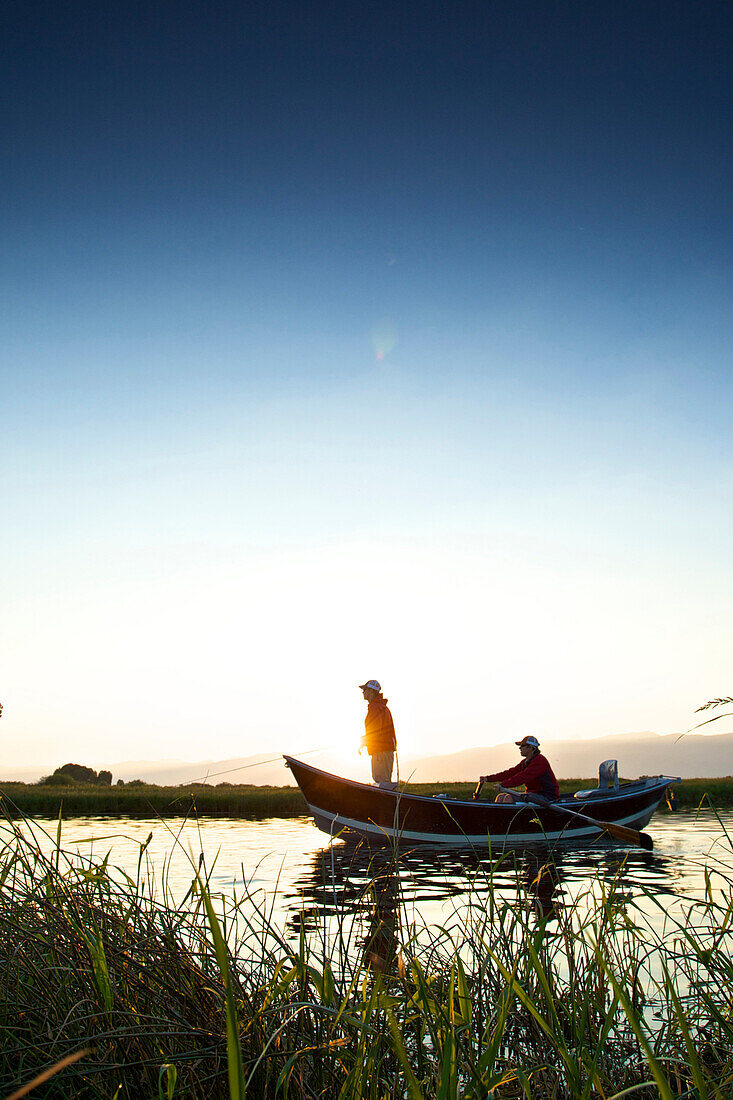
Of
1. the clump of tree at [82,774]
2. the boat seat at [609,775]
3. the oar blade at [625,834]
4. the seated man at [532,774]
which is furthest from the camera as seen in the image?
the clump of tree at [82,774]

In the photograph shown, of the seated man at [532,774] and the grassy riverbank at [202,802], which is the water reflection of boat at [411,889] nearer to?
the seated man at [532,774]

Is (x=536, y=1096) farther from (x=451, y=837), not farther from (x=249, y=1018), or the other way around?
(x=451, y=837)

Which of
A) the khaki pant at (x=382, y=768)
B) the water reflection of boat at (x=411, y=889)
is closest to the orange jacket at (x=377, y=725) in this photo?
the khaki pant at (x=382, y=768)

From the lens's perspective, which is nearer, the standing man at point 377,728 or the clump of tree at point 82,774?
the standing man at point 377,728

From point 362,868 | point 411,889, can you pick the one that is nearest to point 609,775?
point 362,868

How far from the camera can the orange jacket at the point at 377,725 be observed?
18.7m

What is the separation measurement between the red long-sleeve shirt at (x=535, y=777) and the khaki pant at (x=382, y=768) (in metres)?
2.85

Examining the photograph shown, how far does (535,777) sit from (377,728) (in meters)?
3.70

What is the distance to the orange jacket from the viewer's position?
61.2ft

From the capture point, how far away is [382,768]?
1953 centimetres

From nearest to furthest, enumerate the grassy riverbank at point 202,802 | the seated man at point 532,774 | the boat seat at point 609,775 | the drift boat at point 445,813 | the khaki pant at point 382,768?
1. the seated man at point 532,774
2. the drift boat at point 445,813
3. the khaki pant at point 382,768
4. the boat seat at point 609,775
5. the grassy riverbank at point 202,802

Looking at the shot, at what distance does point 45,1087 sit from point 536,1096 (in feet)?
5.50

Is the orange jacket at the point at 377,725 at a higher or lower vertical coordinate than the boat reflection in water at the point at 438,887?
higher

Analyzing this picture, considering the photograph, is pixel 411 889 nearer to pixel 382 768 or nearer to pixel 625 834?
pixel 625 834
